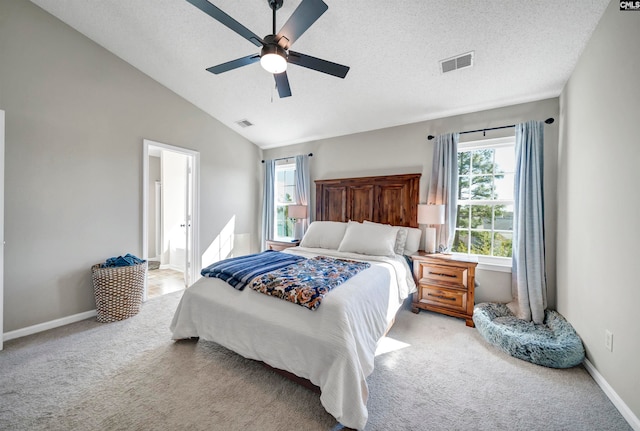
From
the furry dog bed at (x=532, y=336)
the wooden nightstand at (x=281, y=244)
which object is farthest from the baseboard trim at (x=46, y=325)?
the furry dog bed at (x=532, y=336)

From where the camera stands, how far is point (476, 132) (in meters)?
3.14

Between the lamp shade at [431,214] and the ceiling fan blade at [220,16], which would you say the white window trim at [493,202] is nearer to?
the lamp shade at [431,214]

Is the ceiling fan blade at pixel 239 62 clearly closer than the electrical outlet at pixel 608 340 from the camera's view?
No

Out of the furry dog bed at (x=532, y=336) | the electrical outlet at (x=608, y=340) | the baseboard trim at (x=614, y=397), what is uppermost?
the electrical outlet at (x=608, y=340)

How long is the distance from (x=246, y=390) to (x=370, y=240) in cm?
201

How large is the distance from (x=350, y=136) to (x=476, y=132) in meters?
1.78

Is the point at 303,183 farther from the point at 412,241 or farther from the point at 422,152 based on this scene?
the point at 412,241

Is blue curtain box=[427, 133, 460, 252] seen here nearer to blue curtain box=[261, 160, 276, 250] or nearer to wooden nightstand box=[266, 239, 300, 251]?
wooden nightstand box=[266, 239, 300, 251]

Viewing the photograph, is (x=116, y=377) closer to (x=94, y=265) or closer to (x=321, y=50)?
(x=94, y=265)

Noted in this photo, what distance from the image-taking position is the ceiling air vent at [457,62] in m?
2.33

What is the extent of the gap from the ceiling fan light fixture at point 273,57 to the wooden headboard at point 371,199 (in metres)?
2.31

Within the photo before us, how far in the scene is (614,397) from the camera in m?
1.63

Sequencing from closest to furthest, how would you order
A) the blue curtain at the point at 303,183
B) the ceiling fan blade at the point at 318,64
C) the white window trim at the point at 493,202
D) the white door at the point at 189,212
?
1. the ceiling fan blade at the point at 318,64
2. the white window trim at the point at 493,202
3. the white door at the point at 189,212
4. the blue curtain at the point at 303,183

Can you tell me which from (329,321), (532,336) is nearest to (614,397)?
(532,336)
